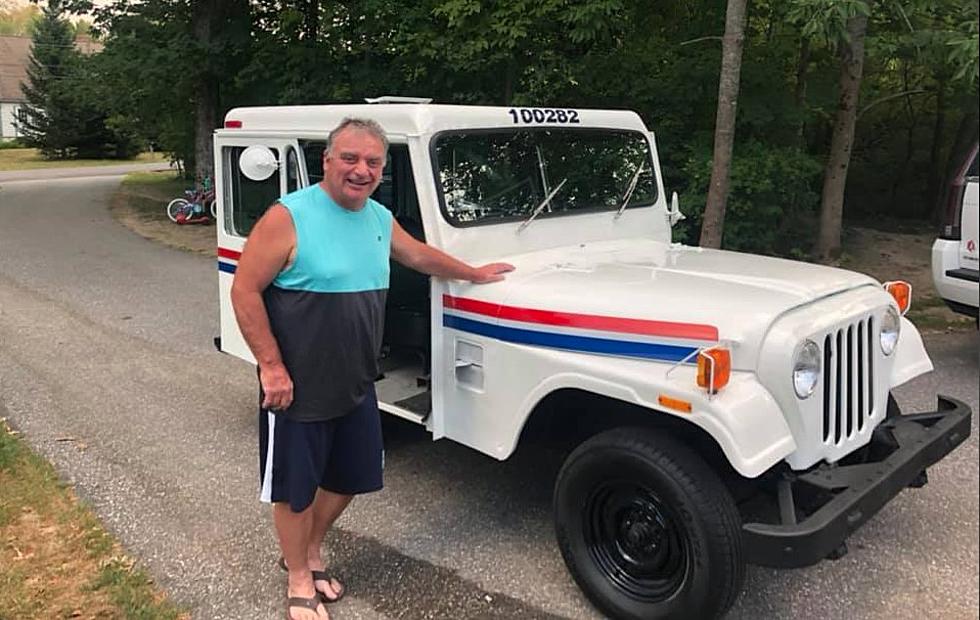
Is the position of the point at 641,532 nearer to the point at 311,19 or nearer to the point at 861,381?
the point at 861,381

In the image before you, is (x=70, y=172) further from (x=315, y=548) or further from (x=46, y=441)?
(x=315, y=548)

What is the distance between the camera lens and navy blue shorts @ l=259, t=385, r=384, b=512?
312cm

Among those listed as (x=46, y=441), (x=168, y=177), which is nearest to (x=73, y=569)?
(x=46, y=441)

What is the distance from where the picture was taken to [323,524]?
349 cm

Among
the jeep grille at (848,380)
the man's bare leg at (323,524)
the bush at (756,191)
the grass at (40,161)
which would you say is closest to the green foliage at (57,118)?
the grass at (40,161)

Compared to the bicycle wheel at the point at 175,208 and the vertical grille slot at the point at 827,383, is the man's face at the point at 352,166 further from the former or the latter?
the bicycle wheel at the point at 175,208

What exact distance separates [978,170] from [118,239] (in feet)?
48.0

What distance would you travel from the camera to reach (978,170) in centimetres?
99

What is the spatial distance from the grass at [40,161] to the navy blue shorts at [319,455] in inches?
1262

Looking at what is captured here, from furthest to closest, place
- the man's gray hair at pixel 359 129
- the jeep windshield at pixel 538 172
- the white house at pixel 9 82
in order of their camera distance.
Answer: the white house at pixel 9 82
the jeep windshield at pixel 538 172
the man's gray hair at pixel 359 129

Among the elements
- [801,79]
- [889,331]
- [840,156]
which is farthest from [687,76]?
[889,331]

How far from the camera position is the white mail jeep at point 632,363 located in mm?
2896

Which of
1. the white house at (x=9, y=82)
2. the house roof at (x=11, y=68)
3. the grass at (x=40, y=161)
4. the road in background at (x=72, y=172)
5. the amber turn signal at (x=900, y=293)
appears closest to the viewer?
the amber turn signal at (x=900, y=293)

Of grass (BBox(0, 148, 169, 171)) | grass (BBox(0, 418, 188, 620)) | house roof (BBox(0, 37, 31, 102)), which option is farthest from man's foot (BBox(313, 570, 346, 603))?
house roof (BBox(0, 37, 31, 102))
